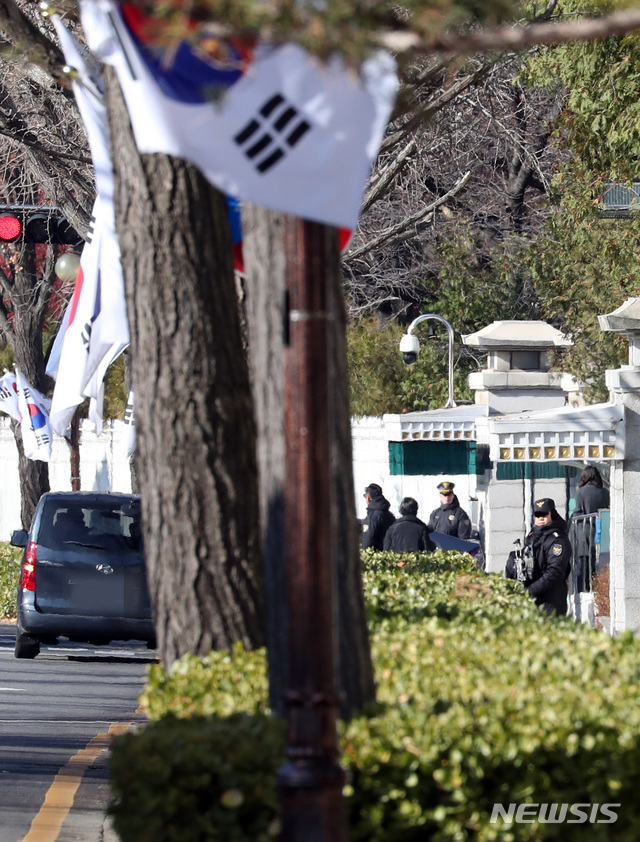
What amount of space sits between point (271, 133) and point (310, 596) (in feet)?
4.46

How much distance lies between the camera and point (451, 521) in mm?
19469

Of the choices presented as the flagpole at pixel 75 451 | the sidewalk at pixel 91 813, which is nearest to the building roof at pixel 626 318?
the sidewalk at pixel 91 813

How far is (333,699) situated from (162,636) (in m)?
1.90

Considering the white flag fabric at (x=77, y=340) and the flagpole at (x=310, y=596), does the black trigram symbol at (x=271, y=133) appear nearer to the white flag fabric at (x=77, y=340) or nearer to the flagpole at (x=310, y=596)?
the flagpole at (x=310, y=596)

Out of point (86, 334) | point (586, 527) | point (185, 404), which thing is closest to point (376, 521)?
point (586, 527)

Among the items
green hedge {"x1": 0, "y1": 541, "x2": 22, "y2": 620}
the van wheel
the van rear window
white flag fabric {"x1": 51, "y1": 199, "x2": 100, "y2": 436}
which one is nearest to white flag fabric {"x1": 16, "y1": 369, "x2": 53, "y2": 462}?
green hedge {"x1": 0, "y1": 541, "x2": 22, "y2": 620}

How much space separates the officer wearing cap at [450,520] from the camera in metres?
19.4

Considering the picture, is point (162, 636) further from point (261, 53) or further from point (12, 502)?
point (12, 502)

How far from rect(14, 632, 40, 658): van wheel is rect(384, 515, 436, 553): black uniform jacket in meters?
4.16

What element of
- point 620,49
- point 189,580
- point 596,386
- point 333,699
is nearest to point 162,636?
point 189,580

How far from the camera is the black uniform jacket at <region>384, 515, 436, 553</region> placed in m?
A: 16.3

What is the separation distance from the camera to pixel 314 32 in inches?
139

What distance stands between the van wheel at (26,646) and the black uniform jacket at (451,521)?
6.46m

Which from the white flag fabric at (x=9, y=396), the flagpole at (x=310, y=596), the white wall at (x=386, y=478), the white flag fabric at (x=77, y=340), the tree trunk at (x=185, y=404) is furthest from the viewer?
the white wall at (x=386, y=478)
